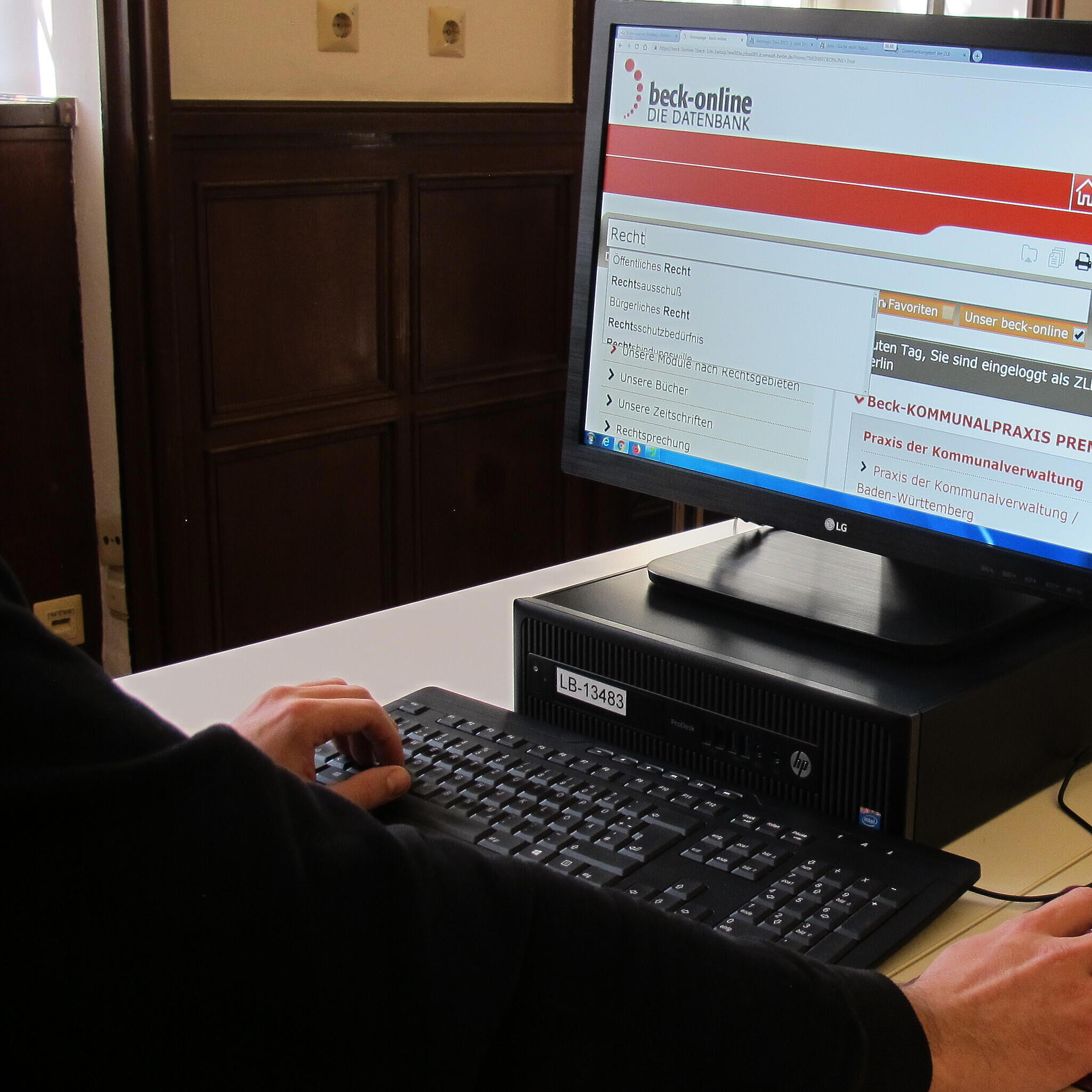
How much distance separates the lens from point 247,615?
286cm

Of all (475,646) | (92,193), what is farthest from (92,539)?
(475,646)

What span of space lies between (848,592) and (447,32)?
7.23 feet

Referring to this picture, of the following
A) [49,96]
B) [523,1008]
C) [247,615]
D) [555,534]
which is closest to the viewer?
[523,1008]

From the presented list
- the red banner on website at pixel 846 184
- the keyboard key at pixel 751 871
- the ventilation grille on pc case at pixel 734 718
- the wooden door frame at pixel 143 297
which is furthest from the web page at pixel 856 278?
the wooden door frame at pixel 143 297

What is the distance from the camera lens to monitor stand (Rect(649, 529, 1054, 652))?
3.11ft

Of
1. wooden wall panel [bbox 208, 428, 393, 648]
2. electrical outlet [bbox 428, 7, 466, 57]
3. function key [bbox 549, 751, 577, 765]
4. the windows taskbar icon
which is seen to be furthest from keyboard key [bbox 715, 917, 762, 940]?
electrical outlet [bbox 428, 7, 466, 57]

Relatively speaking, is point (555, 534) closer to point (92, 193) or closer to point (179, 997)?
point (92, 193)

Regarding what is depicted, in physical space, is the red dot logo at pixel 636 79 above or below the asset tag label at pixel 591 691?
above

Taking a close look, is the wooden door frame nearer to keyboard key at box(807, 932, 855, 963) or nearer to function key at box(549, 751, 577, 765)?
function key at box(549, 751, 577, 765)

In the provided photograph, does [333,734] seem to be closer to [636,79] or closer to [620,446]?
[620,446]

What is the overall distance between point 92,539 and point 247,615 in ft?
1.21

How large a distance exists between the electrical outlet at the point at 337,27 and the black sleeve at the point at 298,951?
2.40 meters

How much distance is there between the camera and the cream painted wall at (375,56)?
2.54 m

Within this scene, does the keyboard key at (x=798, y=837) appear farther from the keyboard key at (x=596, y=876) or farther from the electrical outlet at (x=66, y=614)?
the electrical outlet at (x=66, y=614)
